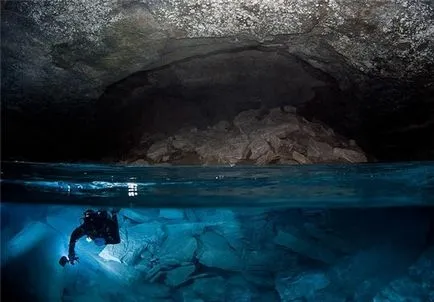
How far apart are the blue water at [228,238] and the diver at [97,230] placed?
0.01 meters

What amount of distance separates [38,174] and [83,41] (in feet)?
1.34

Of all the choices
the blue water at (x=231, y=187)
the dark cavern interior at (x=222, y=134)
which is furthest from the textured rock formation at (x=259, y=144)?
the blue water at (x=231, y=187)

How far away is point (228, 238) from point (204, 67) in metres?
0.64

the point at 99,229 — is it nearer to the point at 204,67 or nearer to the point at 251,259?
the point at 251,259

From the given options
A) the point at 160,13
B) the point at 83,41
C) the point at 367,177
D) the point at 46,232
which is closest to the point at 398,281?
the point at 367,177

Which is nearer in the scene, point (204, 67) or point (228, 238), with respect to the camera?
point (228, 238)

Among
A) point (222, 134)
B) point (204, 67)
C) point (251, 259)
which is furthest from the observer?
point (222, 134)

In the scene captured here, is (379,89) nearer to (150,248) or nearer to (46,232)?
(150,248)

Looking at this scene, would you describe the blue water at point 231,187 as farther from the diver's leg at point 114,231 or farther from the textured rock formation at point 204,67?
the textured rock formation at point 204,67

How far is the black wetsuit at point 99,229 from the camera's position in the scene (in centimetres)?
115

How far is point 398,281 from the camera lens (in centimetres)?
113

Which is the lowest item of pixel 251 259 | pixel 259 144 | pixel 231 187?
pixel 251 259

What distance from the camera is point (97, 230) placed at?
1164 millimetres

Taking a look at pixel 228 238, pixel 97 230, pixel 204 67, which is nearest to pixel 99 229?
pixel 97 230
